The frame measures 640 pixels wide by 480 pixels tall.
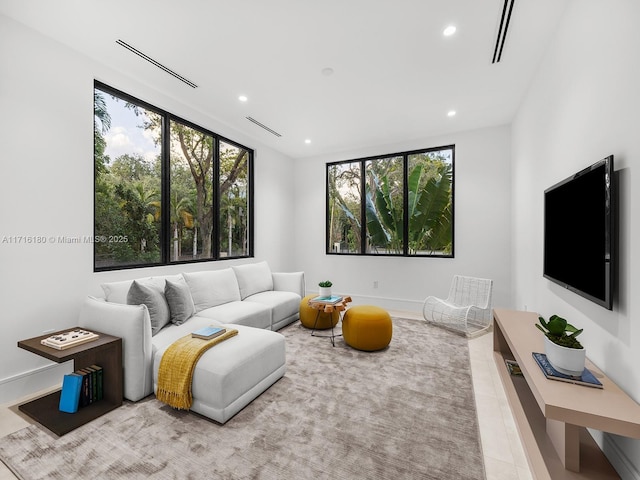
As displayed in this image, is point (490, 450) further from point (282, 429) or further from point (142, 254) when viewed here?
point (142, 254)

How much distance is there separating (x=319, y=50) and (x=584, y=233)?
2.45 meters

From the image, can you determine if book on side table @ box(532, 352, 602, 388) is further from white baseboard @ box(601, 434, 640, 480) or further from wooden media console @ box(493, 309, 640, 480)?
white baseboard @ box(601, 434, 640, 480)

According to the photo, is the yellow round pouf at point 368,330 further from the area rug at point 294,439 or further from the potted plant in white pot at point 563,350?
the potted plant in white pot at point 563,350

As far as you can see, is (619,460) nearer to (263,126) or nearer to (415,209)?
(415,209)

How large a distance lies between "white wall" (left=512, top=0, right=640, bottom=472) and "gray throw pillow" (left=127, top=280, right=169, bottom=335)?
309cm

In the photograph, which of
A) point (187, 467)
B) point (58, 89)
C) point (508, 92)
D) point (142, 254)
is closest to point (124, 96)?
point (58, 89)

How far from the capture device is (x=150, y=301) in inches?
98.8

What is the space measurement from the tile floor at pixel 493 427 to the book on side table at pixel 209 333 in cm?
110

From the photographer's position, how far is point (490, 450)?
1.66 meters

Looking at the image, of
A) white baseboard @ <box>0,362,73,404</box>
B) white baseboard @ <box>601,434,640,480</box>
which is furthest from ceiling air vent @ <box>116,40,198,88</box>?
white baseboard @ <box>601,434,640,480</box>

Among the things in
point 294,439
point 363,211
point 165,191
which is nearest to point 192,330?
point 294,439

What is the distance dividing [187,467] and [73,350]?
114 cm

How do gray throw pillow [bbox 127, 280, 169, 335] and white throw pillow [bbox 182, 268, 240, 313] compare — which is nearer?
gray throw pillow [bbox 127, 280, 169, 335]

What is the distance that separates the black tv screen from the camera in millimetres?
1483
